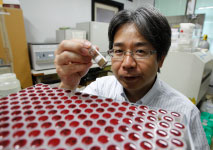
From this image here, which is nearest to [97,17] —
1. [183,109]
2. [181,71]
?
[181,71]

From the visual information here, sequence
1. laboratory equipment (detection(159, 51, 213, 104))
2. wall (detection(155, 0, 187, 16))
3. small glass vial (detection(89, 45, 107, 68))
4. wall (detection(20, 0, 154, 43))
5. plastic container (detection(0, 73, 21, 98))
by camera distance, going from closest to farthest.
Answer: small glass vial (detection(89, 45, 107, 68)), plastic container (detection(0, 73, 21, 98)), laboratory equipment (detection(159, 51, 213, 104)), wall (detection(20, 0, 154, 43)), wall (detection(155, 0, 187, 16))

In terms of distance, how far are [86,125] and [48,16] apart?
2.66 metres

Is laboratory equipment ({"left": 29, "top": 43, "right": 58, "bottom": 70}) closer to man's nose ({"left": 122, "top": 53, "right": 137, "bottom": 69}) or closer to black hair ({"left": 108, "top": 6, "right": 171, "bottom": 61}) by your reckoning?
black hair ({"left": 108, "top": 6, "right": 171, "bottom": 61})

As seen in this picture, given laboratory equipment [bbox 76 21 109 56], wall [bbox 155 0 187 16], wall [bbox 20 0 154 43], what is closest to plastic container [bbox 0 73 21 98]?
laboratory equipment [bbox 76 21 109 56]

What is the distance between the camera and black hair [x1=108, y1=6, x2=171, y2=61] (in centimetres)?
68

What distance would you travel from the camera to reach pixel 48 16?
2.48 metres

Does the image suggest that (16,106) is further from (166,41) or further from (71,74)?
(166,41)

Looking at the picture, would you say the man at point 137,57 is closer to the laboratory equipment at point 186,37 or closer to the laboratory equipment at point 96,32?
the laboratory equipment at point 186,37

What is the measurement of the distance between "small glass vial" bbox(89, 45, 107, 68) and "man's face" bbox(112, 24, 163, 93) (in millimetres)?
133

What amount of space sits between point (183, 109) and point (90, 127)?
621mm

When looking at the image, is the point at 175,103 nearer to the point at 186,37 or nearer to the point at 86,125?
the point at 86,125

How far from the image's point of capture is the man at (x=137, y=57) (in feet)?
2.10

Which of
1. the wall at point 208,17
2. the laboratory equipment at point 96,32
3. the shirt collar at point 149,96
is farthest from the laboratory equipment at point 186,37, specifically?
Answer: the wall at point 208,17

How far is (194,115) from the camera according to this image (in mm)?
736
